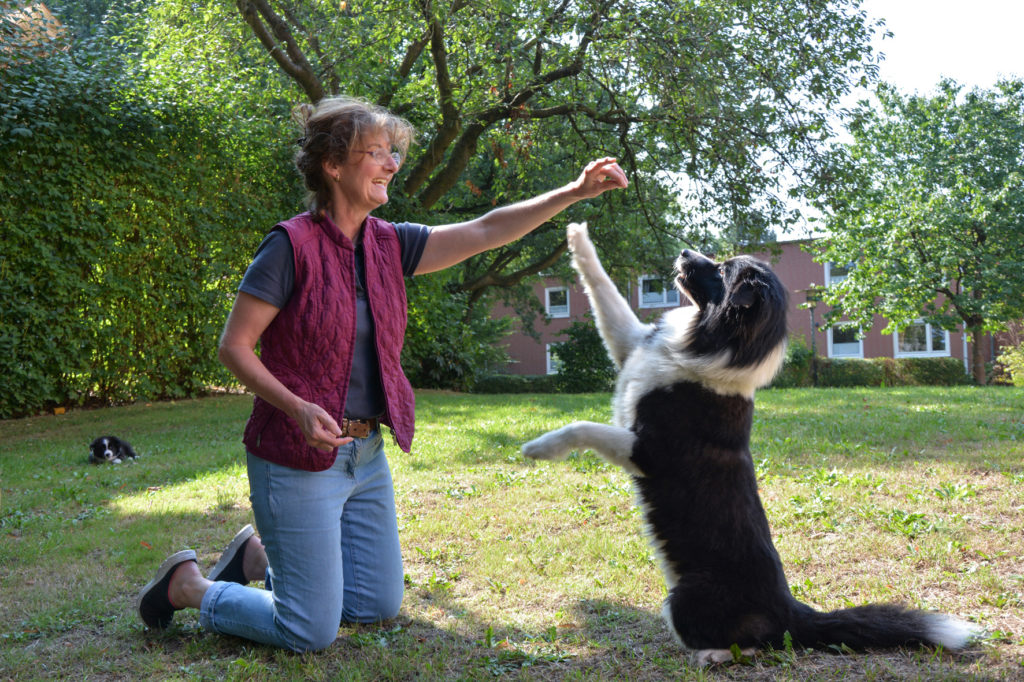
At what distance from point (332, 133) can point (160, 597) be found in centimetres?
227

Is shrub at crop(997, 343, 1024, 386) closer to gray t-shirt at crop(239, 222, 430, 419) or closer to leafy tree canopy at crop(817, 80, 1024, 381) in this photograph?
leafy tree canopy at crop(817, 80, 1024, 381)

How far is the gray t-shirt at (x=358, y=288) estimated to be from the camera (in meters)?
3.00

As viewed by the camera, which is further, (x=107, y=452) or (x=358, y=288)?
(x=107, y=452)

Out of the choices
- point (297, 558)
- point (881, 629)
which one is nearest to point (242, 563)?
point (297, 558)

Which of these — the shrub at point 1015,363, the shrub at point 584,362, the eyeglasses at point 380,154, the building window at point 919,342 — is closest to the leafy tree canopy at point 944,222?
the shrub at point 1015,363

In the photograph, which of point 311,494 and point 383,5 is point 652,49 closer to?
point 383,5

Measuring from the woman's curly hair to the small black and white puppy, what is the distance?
6002 mm

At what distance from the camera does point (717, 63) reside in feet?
39.8

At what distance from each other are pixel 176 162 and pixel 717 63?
8.84 metres

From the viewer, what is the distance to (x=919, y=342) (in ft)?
113

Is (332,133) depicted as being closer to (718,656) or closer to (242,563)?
(242,563)

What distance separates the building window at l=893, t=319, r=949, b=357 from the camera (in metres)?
34.0

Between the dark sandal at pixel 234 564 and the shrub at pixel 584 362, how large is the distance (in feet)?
53.6

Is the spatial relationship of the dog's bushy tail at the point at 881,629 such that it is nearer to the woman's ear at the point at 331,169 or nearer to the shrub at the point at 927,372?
the woman's ear at the point at 331,169
